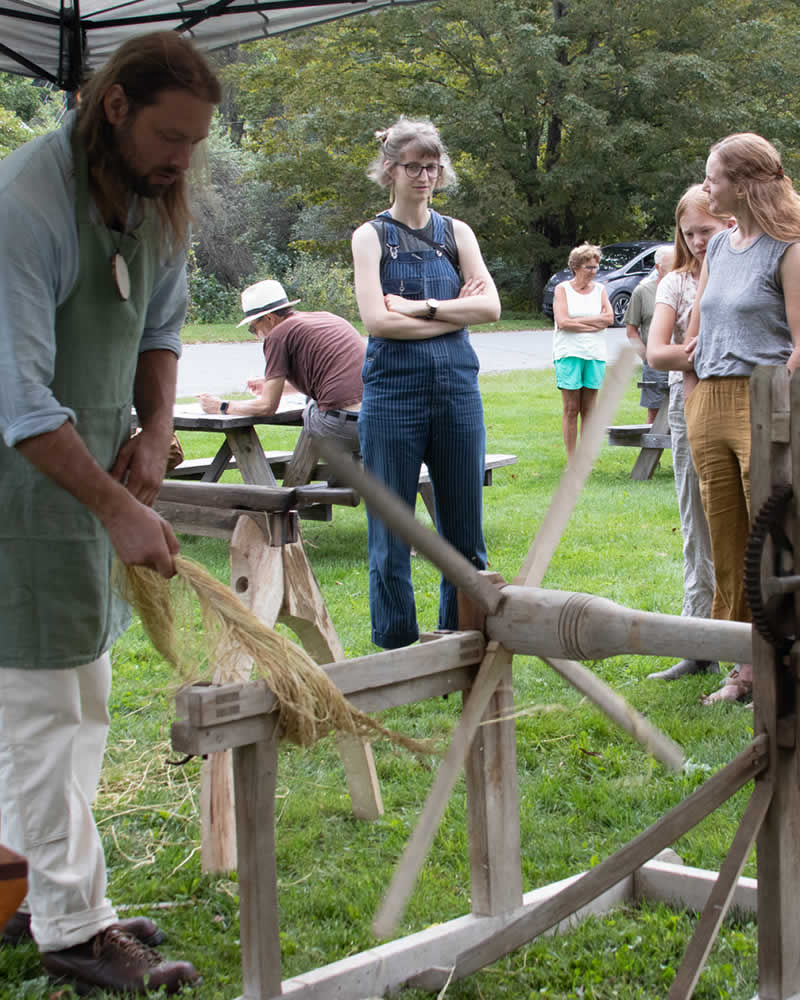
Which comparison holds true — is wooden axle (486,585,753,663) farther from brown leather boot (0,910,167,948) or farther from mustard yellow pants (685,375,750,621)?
mustard yellow pants (685,375,750,621)

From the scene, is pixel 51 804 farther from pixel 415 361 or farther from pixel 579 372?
pixel 579 372

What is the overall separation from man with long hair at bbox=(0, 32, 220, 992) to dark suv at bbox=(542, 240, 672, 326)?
1716 cm

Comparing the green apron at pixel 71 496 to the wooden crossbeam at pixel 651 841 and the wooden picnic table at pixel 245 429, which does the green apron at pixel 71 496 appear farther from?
the wooden picnic table at pixel 245 429

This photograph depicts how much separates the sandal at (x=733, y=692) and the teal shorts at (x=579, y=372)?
4.38 m

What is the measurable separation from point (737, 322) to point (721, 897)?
2.22 m

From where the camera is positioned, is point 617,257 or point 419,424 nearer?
point 419,424

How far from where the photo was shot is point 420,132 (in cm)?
416

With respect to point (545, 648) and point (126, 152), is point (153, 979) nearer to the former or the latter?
point (545, 648)

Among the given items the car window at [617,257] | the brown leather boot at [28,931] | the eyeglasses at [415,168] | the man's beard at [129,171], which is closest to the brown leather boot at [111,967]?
the brown leather boot at [28,931]

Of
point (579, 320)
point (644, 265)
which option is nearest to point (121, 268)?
point (579, 320)

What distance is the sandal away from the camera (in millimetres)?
4242

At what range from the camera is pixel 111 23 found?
6.61 m

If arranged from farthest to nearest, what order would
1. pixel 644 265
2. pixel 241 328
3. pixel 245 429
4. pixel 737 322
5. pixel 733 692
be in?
pixel 241 328 → pixel 644 265 → pixel 245 429 → pixel 733 692 → pixel 737 322

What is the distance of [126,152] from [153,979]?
5.70ft
